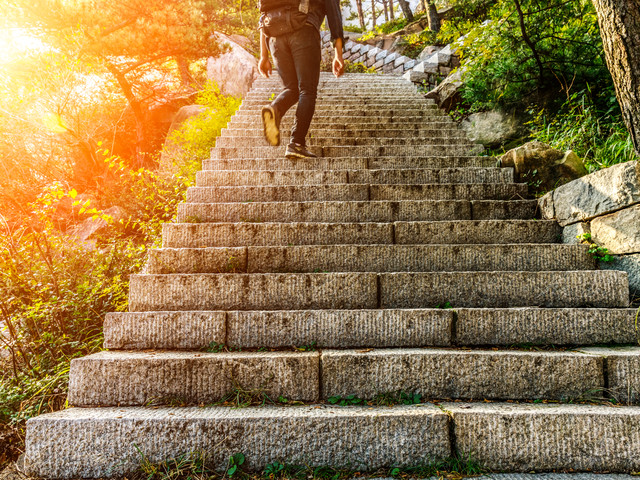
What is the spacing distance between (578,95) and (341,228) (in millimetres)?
3585

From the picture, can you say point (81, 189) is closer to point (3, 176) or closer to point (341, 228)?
point (3, 176)

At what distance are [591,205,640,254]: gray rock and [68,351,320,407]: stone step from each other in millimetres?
2143

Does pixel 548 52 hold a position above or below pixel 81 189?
above

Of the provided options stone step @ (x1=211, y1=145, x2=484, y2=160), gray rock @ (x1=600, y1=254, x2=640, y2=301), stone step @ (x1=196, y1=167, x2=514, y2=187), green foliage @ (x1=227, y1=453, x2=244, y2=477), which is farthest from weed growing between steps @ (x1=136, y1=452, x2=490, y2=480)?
stone step @ (x1=211, y1=145, x2=484, y2=160)

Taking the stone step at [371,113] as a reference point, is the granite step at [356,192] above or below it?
below

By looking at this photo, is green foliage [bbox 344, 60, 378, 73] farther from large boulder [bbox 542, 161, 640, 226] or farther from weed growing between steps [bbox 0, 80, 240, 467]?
large boulder [bbox 542, 161, 640, 226]

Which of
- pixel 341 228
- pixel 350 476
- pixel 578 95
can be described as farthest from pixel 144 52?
pixel 350 476

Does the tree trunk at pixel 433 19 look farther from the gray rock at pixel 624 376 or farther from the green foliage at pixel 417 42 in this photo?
the gray rock at pixel 624 376

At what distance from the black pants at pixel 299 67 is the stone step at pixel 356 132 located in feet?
3.79

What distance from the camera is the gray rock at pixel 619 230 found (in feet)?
7.36

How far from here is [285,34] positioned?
3.26 meters

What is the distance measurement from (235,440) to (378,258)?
146 cm

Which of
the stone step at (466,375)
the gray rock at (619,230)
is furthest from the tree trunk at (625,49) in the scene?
the stone step at (466,375)

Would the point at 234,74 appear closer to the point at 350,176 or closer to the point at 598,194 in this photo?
the point at 350,176
